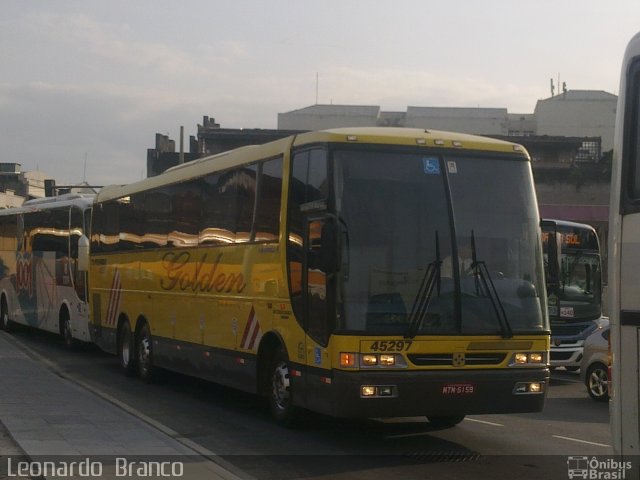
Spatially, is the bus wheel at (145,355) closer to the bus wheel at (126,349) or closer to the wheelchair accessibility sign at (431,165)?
the bus wheel at (126,349)

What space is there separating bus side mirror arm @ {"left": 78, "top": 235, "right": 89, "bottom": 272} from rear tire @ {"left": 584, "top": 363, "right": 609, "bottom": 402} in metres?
11.5

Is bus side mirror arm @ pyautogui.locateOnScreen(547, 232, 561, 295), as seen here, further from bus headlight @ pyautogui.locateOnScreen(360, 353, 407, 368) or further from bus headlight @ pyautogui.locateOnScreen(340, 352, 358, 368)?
bus headlight @ pyautogui.locateOnScreen(340, 352, 358, 368)

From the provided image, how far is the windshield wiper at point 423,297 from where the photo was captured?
428 inches

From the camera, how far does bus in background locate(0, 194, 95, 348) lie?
24.2 m

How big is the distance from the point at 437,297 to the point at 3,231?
2374cm

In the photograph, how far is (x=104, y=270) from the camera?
21594 mm

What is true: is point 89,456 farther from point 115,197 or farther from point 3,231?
point 3,231

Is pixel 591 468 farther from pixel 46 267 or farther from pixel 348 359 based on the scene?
pixel 46 267

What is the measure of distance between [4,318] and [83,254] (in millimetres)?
10724

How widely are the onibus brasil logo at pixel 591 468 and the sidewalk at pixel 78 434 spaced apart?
340 cm

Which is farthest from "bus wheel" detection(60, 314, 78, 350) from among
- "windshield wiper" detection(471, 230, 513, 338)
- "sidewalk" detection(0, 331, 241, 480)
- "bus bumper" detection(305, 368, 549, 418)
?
"windshield wiper" detection(471, 230, 513, 338)

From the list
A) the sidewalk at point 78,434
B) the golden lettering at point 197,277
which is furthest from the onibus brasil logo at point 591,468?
the golden lettering at point 197,277

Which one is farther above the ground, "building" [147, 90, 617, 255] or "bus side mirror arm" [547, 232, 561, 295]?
"building" [147, 90, 617, 255]

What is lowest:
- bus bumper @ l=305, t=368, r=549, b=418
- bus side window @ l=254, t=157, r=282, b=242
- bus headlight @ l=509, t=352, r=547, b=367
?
bus bumper @ l=305, t=368, r=549, b=418
